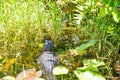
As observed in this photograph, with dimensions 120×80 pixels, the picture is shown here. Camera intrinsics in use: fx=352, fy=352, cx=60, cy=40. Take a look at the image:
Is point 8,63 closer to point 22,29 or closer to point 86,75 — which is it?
point 22,29

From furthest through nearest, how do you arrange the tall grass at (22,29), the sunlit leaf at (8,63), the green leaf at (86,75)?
the tall grass at (22,29)
the sunlit leaf at (8,63)
the green leaf at (86,75)

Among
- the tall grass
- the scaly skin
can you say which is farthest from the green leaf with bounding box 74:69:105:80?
the tall grass

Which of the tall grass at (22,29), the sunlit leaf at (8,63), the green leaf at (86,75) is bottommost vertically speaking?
the sunlit leaf at (8,63)

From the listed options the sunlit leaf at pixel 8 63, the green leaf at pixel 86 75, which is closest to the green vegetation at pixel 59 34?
the sunlit leaf at pixel 8 63

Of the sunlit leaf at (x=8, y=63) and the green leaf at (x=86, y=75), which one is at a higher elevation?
the green leaf at (x=86, y=75)

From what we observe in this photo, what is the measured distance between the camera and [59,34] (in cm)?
245

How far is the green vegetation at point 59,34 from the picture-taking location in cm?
215

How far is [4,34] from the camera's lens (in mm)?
2381

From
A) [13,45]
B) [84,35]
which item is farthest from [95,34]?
[13,45]

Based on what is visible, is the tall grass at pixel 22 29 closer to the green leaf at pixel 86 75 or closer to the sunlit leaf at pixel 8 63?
the sunlit leaf at pixel 8 63

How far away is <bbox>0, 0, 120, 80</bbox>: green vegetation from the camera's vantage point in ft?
7.04

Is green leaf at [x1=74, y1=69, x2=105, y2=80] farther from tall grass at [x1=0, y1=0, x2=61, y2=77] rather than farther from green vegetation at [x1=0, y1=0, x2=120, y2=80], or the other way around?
tall grass at [x1=0, y1=0, x2=61, y2=77]

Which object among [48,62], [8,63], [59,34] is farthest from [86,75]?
[59,34]

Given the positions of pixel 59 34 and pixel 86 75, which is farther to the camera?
pixel 59 34
